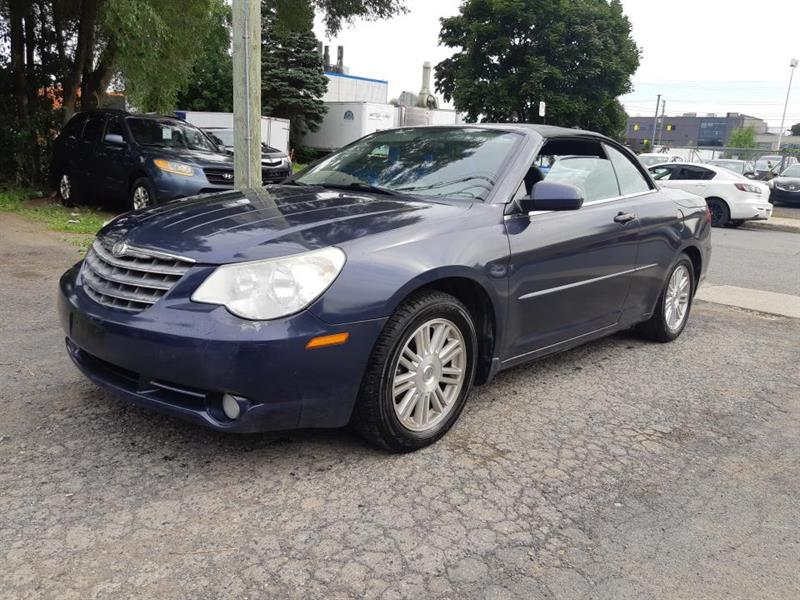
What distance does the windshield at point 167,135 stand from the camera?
37.4 feet

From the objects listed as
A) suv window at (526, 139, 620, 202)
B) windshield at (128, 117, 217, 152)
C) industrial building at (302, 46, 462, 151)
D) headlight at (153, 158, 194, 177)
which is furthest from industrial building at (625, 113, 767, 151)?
suv window at (526, 139, 620, 202)

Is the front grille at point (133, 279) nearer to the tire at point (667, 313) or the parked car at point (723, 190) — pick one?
the tire at point (667, 313)

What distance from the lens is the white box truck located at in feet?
81.9

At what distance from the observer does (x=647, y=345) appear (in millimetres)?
5586

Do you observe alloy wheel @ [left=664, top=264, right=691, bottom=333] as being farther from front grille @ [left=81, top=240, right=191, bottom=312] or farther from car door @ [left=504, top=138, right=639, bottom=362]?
front grille @ [left=81, top=240, right=191, bottom=312]

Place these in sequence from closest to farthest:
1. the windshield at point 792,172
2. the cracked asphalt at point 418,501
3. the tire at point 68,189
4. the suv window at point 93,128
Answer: the cracked asphalt at point 418,501, the suv window at point 93,128, the tire at point 68,189, the windshield at point 792,172

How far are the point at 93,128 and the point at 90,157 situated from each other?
0.64 meters

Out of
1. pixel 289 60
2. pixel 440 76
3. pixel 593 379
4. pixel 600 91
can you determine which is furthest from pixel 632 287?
pixel 440 76

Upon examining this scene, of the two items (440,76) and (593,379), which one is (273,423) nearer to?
(593,379)

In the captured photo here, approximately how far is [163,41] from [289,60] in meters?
23.4

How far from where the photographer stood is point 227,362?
2844 mm

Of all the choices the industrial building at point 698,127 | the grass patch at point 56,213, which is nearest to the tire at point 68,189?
the grass patch at point 56,213

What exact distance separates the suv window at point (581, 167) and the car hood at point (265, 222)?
953 millimetres

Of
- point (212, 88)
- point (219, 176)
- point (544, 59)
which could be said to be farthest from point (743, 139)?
point (219, 176)
